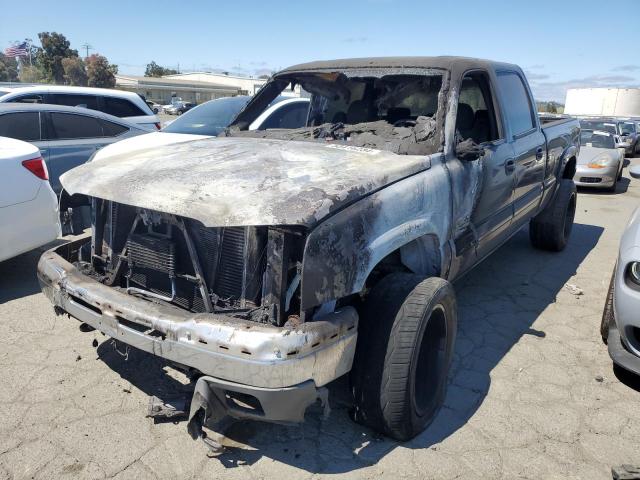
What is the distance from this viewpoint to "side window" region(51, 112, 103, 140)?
21.9ft

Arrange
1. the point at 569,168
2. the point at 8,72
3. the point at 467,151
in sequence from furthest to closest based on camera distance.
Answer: the point at 8,72 → the point at 569,168 → the point at 467,151

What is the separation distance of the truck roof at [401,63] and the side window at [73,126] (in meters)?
3.85

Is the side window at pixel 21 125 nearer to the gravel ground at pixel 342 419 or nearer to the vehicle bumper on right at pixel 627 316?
the gravel ground at pixel 342 419

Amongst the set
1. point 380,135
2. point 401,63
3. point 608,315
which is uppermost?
point 401,63

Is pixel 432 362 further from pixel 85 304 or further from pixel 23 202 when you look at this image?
pixel 23 202

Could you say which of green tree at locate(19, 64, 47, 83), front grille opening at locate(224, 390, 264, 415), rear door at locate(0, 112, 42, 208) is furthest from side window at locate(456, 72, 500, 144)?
green tree at locate(19, 64, 47, 83)

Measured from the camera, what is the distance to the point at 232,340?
7.00 ft

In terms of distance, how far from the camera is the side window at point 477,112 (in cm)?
388

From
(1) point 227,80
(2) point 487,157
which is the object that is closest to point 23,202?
(2) point 487,157

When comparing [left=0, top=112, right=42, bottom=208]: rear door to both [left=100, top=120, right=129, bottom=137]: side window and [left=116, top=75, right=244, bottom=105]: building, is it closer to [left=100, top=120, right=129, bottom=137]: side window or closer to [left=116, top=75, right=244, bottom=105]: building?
[left=100, top=120, right=129, bottom=137]: side window

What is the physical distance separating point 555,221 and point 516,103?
6.13 ft

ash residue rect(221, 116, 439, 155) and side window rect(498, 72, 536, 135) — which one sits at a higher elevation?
side window rect(498, 72, 536, 135)

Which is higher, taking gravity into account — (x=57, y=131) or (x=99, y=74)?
A: (x=99, y=74)

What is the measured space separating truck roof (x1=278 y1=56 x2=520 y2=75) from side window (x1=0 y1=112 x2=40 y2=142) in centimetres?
389
